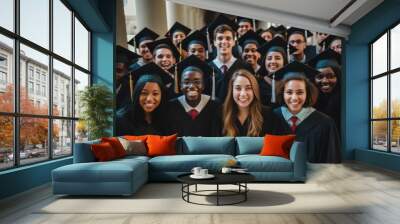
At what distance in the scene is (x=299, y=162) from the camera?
603 cm

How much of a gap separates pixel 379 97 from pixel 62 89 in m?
6.93

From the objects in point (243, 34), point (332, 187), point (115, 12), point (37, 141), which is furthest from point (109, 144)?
point (243, 34)

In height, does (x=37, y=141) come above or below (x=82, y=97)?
below

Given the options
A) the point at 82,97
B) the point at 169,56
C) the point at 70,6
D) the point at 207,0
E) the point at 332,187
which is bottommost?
the point at 332,187

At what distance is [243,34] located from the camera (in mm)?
9117

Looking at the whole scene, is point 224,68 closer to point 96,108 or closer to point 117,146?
point 96,108

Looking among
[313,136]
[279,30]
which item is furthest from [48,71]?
[313,136]

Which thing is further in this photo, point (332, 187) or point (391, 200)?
point (332, 187)

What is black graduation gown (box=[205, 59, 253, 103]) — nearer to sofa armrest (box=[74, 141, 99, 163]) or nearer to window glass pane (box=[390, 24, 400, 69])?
window glass pane (box=[390, 24, 400, 69])

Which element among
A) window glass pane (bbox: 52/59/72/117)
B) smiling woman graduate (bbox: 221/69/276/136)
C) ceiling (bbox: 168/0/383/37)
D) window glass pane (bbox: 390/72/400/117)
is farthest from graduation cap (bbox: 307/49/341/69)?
window glass pane (bbox: 52/59/72/117)

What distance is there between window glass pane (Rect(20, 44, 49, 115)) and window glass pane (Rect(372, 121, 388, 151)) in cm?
700

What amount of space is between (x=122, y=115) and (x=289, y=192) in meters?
4.93

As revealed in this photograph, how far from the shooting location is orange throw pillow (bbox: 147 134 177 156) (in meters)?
6.75

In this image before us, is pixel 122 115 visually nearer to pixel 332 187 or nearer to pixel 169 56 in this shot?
pixel 169 56
